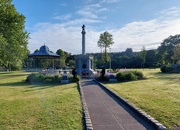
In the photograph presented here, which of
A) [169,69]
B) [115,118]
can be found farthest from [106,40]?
[115,118]

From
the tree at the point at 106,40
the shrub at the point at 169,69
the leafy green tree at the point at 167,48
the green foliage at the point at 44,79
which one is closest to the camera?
the green foliage at the point at 44,79

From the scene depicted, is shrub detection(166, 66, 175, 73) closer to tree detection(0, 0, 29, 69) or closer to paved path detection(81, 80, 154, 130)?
tree detection(0, 0, 29, 69)

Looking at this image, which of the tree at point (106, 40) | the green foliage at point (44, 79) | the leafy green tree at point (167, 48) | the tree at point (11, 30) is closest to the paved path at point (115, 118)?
the green foliage at point (44, 79)

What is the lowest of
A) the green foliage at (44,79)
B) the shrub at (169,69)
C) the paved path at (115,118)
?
the paved path at (115,118)

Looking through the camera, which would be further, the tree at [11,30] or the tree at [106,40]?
the tree at [106,40]

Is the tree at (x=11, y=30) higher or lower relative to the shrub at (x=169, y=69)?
higher

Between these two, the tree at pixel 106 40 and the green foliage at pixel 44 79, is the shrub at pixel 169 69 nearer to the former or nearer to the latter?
the tree at pixel 106 40

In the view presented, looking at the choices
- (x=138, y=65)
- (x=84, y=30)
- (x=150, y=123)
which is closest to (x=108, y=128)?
(x=150, y=123)

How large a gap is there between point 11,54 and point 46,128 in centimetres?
1178

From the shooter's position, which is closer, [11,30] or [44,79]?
[11,30]

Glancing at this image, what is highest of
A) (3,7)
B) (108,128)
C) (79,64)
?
(3,7)

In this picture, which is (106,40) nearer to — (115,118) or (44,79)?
(44,79)

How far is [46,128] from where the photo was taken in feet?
14.2

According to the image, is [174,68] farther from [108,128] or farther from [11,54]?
[108,128]
